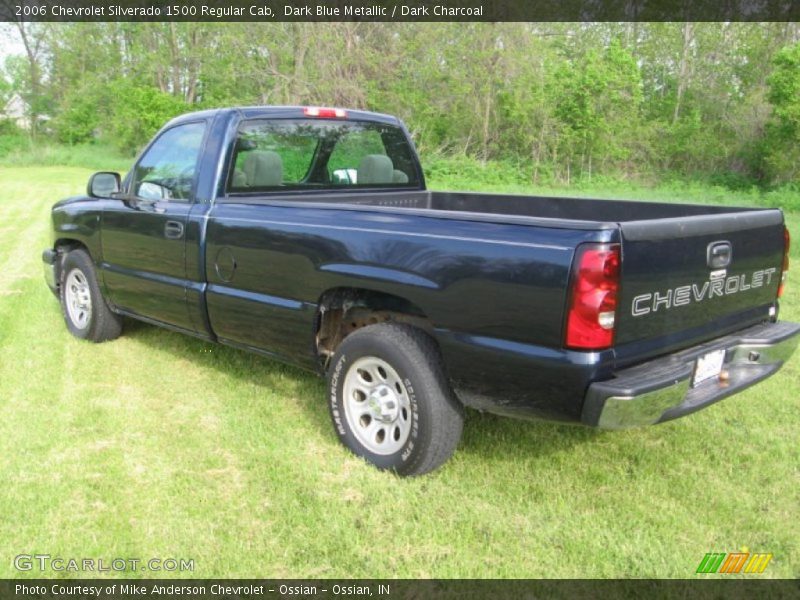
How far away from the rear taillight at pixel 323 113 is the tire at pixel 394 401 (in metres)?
1.89

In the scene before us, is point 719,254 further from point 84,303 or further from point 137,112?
point 137,112

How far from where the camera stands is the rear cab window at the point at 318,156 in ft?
14.5

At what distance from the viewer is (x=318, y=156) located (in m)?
4.86

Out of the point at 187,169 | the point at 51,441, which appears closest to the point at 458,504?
the point at 51,441

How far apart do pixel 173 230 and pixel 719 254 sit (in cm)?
314

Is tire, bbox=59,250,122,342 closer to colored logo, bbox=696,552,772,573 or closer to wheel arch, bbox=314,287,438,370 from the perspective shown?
wheel arch, bbox=314,287,438,370

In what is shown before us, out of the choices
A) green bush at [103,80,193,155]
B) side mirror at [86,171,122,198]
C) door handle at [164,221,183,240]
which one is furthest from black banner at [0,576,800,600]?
green bush at [103,80,193,155]

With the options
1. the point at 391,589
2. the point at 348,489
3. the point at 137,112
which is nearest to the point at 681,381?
the point at 391,589

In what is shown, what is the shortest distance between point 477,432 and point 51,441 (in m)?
2.36

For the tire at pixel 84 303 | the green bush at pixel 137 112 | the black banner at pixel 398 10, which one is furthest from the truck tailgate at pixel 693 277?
the green bush at pixel 137 112

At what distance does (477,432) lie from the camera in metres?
4.02

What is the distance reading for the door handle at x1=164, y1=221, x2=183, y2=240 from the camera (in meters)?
4.39

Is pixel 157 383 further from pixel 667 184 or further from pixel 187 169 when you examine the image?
pixel 667 184

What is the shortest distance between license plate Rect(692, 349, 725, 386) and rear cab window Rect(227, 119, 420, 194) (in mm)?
2718
